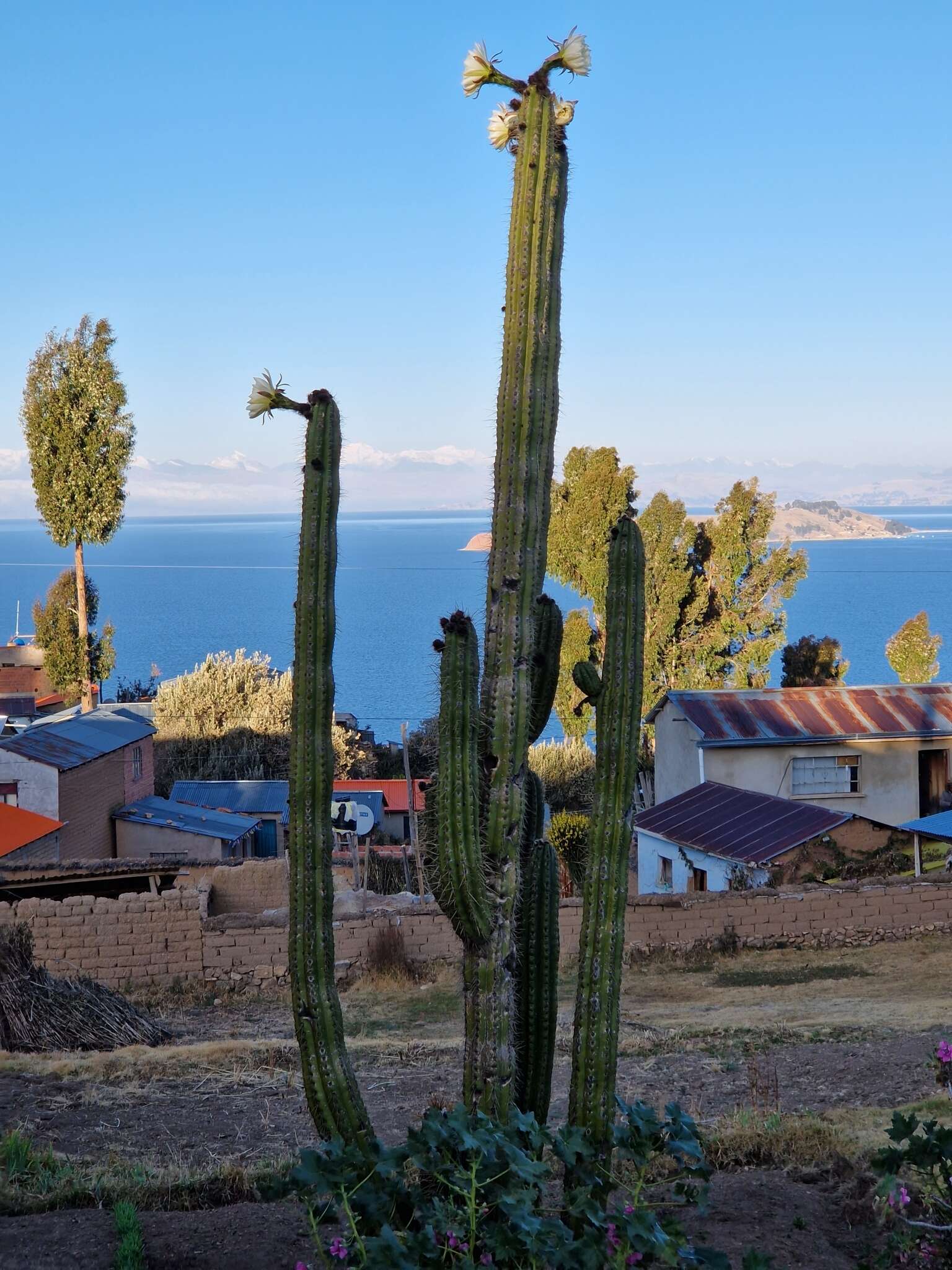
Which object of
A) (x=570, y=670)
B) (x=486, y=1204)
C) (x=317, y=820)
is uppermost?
(x=317, y=820)

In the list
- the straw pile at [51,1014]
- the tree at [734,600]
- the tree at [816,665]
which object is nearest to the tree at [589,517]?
the tree at [734,600]

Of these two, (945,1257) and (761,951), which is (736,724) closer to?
(761,951)

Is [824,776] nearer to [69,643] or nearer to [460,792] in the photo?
[69,643]

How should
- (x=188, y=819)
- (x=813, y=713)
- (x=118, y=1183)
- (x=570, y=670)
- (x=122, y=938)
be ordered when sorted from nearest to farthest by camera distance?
(x=118, y=1183), (x=122, y=938), (x=188, y=819), (x=813, y=713), (x=570, y=670)

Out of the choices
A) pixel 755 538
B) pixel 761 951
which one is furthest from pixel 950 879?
pixel 755 538

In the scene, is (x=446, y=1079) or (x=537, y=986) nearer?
(x=537, y=986)

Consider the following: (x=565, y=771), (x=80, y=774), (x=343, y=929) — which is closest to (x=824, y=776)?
(x=565, y=771)

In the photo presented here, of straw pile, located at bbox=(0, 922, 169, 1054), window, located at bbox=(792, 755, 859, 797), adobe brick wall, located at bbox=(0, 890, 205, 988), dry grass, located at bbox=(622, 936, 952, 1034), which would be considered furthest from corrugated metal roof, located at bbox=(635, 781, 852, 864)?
straw pile, located at bbox=(0, 922, 169, 1054)

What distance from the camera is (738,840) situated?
21.9 meters

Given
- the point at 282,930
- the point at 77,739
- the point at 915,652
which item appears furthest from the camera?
the point at 915,652

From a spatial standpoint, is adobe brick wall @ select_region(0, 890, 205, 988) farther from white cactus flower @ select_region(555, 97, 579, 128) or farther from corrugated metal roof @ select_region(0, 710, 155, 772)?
white cactus flower @ select_region(555, 97, 579, 128)

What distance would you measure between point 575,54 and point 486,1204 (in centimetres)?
537

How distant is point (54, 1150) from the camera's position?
344 inches

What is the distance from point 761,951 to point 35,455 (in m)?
29.8
